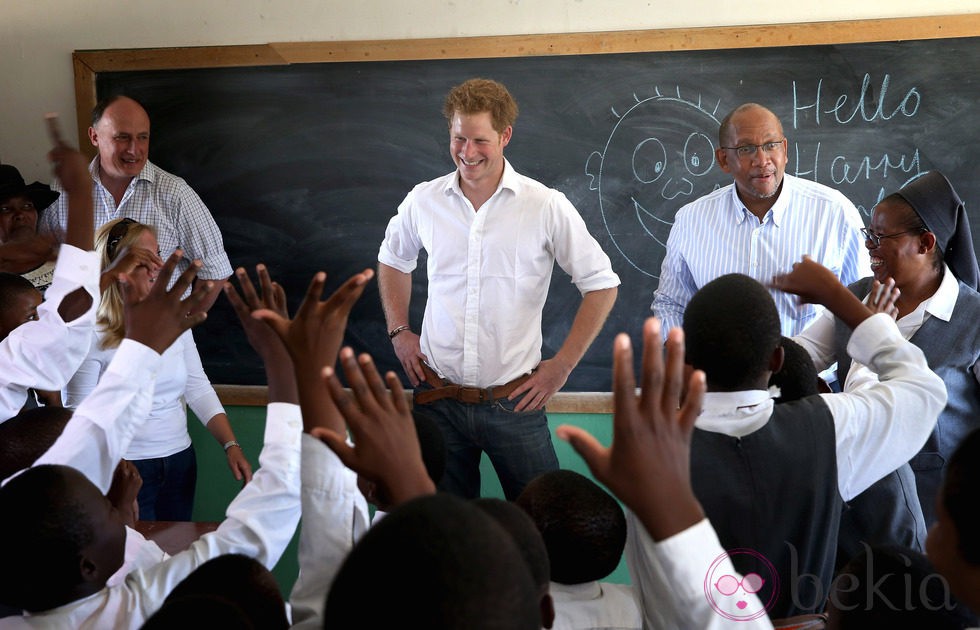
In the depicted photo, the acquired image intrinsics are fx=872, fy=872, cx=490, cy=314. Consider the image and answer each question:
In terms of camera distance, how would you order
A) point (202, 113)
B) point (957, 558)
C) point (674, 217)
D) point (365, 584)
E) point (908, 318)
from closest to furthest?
point (365, 584) → point (957, 558) → point (908, 318) → point (674, 217) → point (202, 113)

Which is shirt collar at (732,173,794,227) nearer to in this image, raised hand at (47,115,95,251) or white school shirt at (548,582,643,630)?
white school shirt at (548,582,643,630)

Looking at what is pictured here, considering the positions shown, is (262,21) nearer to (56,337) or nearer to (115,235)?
(115,235)

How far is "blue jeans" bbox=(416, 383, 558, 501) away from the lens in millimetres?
3016

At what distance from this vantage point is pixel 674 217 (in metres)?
3.62

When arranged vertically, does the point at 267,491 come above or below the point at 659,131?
below

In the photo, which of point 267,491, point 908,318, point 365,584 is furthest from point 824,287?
point 365,584

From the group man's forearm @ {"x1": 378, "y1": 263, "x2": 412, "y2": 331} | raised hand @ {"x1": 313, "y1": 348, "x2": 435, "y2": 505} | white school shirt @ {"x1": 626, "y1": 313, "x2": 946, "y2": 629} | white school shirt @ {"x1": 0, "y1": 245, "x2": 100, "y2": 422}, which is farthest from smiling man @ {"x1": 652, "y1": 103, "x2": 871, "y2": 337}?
raised hand @ {"x1": 313, "y1": 348, "x2": 435, "y2": 505}

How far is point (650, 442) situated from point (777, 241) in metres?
2.33

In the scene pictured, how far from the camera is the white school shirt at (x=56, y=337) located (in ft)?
5.49

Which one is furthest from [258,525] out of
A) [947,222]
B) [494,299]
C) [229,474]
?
[229,474]

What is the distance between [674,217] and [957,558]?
2.73 m

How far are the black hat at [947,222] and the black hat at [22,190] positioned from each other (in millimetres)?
3173

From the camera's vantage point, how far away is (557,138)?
365cm

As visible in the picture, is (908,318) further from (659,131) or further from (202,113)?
(202,113)
